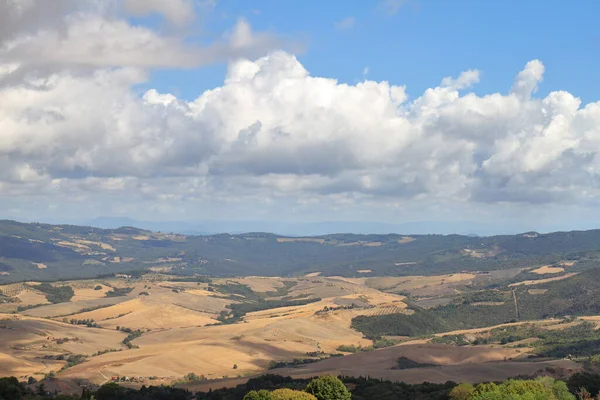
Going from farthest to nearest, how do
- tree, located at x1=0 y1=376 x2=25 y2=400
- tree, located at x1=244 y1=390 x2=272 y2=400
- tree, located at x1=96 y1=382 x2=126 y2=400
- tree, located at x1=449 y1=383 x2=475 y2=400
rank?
tree, located at x1=96 y1=382 x2=126 y2=400 → tree, located at x1=0 y1=376 x2=25 y2=400 → tree, located at x1=449 y1=383 x2=475 y2=400 → tree, located at x1=244 y1=390 x2=272 y2=400

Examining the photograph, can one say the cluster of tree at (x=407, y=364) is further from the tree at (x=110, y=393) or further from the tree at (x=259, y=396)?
the tree at (x=259, y=396)

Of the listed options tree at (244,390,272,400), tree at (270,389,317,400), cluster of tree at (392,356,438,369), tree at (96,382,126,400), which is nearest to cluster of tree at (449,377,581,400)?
tree at (270,389,317,400)

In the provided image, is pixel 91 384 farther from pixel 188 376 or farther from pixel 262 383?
pixel 262 383

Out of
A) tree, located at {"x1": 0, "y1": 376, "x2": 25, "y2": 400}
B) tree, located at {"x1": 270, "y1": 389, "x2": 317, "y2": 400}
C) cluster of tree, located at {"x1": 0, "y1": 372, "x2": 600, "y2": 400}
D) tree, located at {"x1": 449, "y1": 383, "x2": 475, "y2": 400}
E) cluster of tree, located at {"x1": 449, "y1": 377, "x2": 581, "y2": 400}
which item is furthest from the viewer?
tree, located at {"x1": 0, "y1": 376, "x2": 25, "y2": 400}

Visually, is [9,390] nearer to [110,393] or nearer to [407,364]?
[110,393]

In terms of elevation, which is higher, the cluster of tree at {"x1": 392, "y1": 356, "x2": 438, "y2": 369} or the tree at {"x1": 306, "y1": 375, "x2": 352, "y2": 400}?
the tree at {"x1": 306, "y1": 375, "x2": 352, "y2": 400}

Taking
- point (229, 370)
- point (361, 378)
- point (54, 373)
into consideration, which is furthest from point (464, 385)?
point (54, 373)

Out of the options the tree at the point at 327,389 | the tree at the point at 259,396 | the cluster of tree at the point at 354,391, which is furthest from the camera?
the tree at the point at 327,389

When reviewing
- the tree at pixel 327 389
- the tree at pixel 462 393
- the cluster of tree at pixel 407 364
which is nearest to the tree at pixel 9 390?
the tree at pixel 327 389

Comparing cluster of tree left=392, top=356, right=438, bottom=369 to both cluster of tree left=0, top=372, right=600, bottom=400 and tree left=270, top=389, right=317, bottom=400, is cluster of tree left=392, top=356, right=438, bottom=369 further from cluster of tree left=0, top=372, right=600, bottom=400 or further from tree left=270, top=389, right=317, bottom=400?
tree left=270, top=389, right=317, bottom=400
